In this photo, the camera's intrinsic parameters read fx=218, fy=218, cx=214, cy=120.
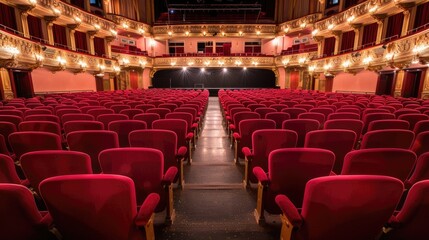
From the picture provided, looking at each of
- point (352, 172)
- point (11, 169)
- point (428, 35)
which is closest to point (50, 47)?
point (11, 169)

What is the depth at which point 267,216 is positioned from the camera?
6.77ft

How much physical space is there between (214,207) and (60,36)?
17115 millimetres

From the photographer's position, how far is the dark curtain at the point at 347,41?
15843 mm

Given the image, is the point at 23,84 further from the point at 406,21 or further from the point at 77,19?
the point at 406,21

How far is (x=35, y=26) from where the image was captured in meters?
12.6

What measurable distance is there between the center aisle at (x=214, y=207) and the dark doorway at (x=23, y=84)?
11703 mm

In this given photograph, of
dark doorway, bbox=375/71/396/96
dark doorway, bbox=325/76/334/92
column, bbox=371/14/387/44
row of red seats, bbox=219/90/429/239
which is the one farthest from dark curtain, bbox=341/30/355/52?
row of red seats, bbox=219/90/429/239

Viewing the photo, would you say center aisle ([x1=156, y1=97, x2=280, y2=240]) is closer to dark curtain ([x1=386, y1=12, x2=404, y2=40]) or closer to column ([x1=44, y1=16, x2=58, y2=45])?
dark curtain ([x1=386, y1=12, x2=404, y2=40])

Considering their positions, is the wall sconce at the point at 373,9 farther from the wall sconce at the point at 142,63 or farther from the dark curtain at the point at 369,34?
the wall sconce at the point at 142,63

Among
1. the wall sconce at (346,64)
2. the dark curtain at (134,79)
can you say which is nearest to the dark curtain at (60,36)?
the dark curtain at (134,79)

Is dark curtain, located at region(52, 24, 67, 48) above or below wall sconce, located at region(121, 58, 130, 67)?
above

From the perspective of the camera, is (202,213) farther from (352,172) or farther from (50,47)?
(50,47)

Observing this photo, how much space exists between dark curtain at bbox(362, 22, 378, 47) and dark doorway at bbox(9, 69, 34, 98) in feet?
62.7

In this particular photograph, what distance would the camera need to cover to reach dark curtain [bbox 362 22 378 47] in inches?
546
